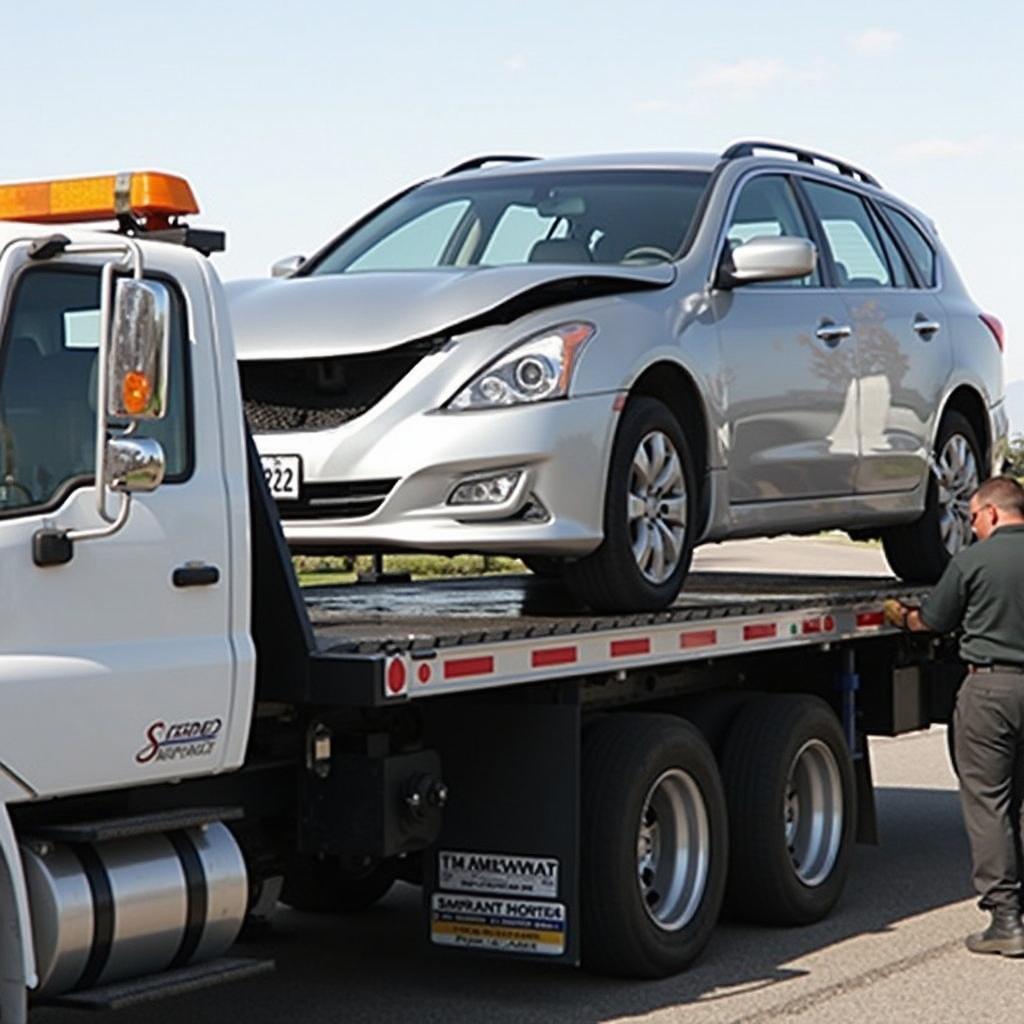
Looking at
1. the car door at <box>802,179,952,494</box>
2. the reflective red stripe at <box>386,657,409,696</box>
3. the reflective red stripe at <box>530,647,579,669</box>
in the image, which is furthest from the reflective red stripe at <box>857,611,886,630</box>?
the reflective red stripe at <box>386,657,409,696</box>

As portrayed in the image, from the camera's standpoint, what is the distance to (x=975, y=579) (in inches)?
336

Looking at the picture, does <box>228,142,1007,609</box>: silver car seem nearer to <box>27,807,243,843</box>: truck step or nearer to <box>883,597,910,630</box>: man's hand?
<box>883,597,910,630</box>: man's hand

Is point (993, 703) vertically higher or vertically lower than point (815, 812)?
higher

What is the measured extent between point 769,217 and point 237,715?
406cm

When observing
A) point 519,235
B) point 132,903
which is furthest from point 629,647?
point 132,903

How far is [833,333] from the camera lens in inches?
374

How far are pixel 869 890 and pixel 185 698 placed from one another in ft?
14.7

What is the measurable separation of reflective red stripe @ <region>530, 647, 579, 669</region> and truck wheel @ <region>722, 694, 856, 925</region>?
1514 mm

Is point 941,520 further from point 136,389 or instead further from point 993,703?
point 136,389

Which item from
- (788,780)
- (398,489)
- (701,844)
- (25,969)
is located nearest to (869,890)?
(788,780)

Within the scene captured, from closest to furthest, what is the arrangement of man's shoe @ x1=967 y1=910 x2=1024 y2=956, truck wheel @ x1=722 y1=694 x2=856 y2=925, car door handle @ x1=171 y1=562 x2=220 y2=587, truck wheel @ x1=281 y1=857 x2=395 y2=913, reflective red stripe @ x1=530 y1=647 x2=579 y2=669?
1. car door handle @ x1=171 y1=562 x2=220 y2=587
2. reflective red stripe @ x1=530 y1=647 x2=579 y2=669
3. man's shoe @ x1=967 y1=910 x2=1024 y2=956
4. truck wheel @ x1=722 y1=694 x2=856 y2=925
5. truck wheel @ x1=281 y1=857 x2=395 y2=913

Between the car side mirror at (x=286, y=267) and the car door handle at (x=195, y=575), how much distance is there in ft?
11.0

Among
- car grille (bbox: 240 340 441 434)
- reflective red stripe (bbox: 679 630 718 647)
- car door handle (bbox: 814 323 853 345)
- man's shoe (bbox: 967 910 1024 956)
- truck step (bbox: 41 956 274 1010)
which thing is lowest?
man's shoe (bbox: 967 910 1024 956)

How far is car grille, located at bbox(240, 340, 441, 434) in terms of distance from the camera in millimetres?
7465
